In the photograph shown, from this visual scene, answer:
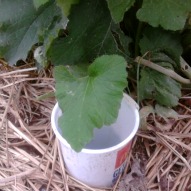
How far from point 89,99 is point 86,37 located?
0.31 metres

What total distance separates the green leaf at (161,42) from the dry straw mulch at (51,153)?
0.60ft

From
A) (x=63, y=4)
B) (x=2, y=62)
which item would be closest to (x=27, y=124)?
(x=2, y=62)

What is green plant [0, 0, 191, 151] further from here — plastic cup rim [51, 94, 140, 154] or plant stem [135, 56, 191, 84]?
plastic cup rim [51, 94, 140, 154]

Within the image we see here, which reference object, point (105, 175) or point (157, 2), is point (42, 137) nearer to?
point (105, 175)

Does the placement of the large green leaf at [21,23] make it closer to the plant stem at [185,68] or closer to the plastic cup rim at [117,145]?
the plastic cup rim at [117,145]

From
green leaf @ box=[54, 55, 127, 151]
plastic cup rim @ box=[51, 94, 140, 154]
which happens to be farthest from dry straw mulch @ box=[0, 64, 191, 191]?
green leaf @ box=[54, 55, 127, 151]

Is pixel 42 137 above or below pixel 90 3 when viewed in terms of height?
below

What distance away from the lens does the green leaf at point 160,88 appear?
4.20 ft

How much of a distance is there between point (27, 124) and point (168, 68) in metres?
0.49

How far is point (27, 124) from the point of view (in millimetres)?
1338

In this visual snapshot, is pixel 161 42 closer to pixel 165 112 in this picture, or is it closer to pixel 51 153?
pixel 165 112

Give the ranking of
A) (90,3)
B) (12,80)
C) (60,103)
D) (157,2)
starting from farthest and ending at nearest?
(12,80) < (90,3) < (157,2) < (60,103)

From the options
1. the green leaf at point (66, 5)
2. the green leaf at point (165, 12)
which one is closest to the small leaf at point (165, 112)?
the green leaf at point (165, 12)

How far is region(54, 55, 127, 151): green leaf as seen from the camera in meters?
0.98
